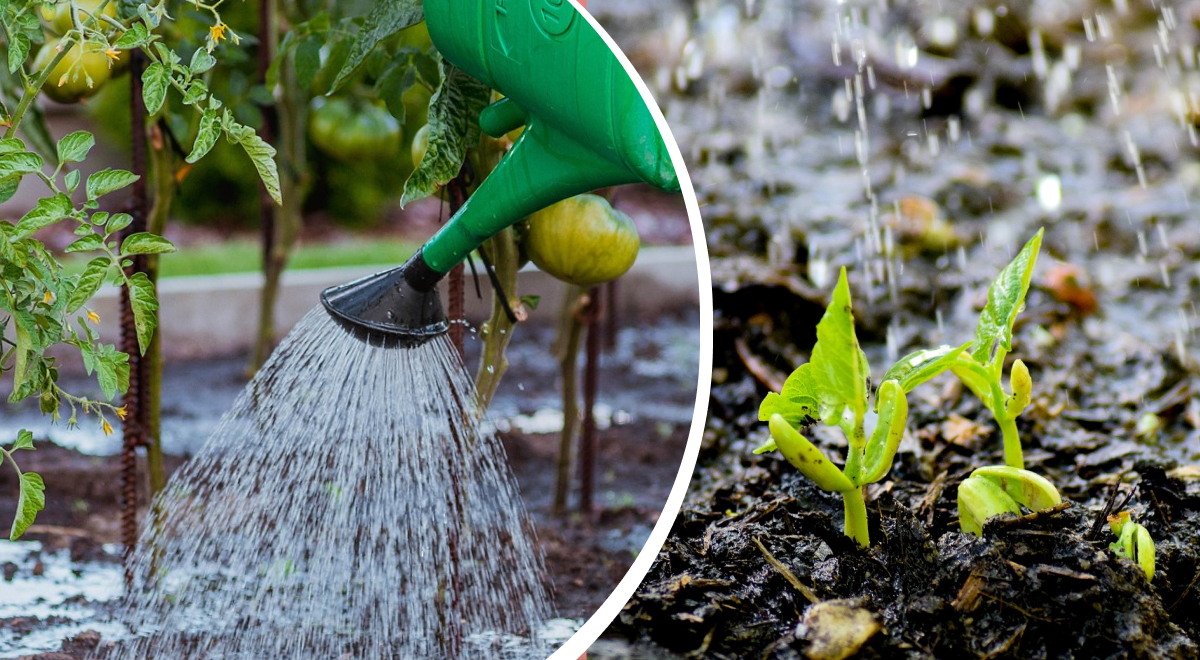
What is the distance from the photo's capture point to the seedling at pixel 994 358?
108 centimetres

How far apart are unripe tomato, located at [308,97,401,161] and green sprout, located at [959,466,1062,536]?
1.27m

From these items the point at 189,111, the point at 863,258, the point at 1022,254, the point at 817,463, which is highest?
the point at 189,111

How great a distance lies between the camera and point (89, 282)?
1.01 metres

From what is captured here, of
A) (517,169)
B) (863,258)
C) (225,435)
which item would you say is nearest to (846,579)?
(517,169)

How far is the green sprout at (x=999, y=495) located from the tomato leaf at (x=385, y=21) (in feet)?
2.50

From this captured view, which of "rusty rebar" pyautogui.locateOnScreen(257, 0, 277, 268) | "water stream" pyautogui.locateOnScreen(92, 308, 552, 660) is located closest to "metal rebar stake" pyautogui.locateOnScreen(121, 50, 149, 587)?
"water stream" pyautogui.locateOnScreen(92, 308, 552, 660)

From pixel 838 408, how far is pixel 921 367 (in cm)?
11

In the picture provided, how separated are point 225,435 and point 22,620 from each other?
13.0 inches

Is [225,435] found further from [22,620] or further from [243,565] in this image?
[22,620]

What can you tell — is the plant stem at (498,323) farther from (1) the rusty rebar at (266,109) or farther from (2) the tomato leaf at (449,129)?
(1) the rusty rebar at (266,109)

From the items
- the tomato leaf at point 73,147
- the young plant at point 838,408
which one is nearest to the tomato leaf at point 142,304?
the tomato leaf at point 73,147

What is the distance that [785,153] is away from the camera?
2.99 meters

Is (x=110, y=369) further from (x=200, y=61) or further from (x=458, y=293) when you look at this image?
(x=458, y=293)

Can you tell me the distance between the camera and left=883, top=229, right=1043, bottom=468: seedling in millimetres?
1080
